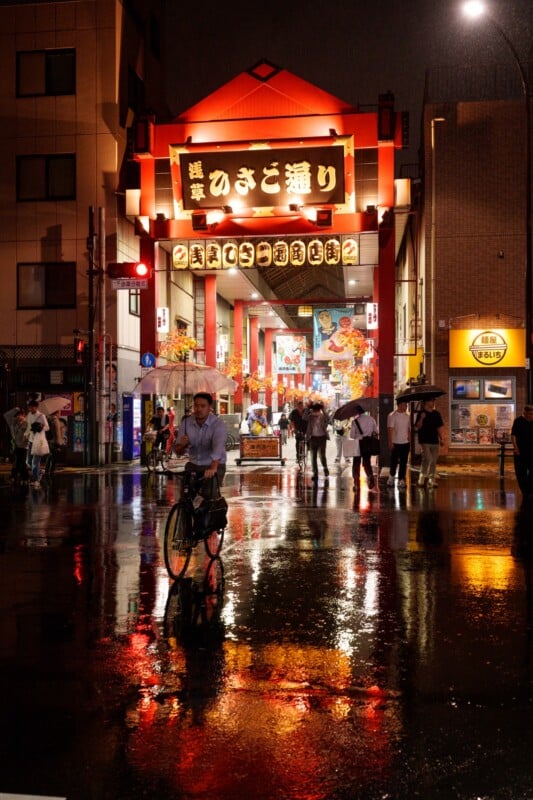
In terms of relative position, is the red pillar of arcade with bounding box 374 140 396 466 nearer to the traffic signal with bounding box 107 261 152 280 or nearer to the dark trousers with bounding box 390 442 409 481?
the dark trousers with bounding box 390 442 409 481

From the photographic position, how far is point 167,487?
1969cm

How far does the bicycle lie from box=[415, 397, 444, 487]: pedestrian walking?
9845mm

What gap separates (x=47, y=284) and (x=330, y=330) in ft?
52.3

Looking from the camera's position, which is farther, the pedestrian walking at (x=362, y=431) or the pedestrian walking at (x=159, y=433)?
the pedestrian walking at (x=159, y=433)

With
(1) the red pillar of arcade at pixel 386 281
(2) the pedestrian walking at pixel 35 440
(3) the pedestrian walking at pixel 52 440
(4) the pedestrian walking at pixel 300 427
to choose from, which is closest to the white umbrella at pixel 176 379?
(3) the pedestrian walking at pixel 52 440

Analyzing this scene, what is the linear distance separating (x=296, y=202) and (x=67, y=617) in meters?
22.8

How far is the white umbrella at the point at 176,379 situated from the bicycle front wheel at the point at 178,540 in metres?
14.6

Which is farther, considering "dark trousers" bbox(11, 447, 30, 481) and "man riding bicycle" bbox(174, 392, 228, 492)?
"dark trousers" bbox(11, 447, 30, 481)

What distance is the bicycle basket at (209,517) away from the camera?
9.03 m

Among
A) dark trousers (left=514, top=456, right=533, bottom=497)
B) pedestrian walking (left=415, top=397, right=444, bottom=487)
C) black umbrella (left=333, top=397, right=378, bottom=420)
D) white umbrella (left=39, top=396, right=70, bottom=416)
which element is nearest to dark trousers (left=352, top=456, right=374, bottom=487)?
black umbrella (left=333, top=397, right=378, bottom=420)

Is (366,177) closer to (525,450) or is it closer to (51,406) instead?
(51,406)

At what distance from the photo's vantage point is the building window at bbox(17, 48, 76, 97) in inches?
1196

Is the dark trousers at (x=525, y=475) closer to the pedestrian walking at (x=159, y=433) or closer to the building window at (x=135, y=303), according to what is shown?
the pedestrian walking at (x=159, y=433)

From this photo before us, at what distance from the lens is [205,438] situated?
9.33m
